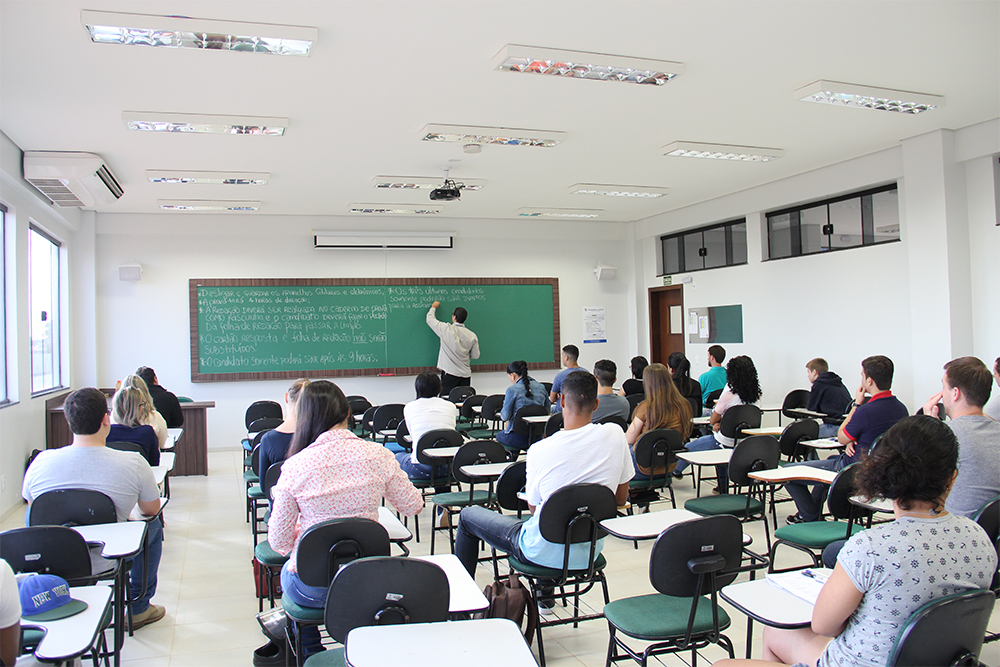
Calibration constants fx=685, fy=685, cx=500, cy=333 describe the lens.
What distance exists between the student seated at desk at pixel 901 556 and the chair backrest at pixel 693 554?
548 mm

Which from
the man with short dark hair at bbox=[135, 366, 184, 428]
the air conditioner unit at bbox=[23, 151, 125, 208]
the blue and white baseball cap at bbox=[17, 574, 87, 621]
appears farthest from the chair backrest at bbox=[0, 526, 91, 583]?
the air conditioner unit at bbox=[23, 151, 125, 208]

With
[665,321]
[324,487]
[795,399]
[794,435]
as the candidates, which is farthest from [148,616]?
[665,321]

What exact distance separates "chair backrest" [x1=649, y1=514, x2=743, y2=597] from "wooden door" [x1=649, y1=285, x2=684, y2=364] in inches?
307

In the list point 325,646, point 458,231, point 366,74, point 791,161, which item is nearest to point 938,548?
point 325,646

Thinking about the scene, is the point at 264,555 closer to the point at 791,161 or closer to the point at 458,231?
the point at 791,161

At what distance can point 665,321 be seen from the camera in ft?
34.0

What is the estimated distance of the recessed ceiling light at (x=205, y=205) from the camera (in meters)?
7.96

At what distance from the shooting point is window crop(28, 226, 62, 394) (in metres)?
6.74

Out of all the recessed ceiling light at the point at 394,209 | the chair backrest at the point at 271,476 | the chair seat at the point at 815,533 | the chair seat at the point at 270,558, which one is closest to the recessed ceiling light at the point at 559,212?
the recessed ceiling light at the point at 394,209

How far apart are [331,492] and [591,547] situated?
3.81 ft

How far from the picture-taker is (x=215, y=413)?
8961 mm

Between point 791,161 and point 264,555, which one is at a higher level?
point 791,161

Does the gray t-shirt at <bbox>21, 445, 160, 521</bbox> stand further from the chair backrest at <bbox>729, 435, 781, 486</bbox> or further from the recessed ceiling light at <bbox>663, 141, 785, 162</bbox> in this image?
the recessed ceiling light at <bbox>663, 141, 785, 162</bbox>

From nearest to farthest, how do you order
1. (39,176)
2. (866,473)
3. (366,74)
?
(866,473), (366,74), (39,176)
